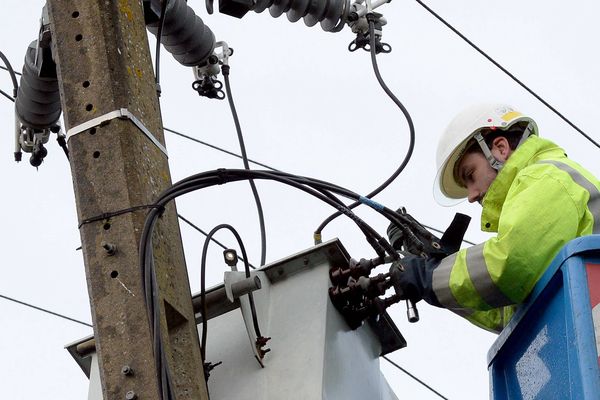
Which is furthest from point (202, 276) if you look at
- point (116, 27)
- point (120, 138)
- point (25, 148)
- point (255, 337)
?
point (25, 148)

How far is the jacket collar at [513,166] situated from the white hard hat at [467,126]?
0.78ft

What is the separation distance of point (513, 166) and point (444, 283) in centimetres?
58

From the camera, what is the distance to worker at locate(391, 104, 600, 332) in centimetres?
397

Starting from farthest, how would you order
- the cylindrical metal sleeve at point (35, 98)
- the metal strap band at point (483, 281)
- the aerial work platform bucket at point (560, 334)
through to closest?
the cylindrical metal sleeve at point (35, 98)
the metal strap band at point (483, 281)
the aerial work platform bucket at point (560, 334)

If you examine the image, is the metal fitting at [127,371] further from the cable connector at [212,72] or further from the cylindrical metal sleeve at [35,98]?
the cable connector at [212,72]

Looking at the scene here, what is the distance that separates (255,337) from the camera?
13.8 feet

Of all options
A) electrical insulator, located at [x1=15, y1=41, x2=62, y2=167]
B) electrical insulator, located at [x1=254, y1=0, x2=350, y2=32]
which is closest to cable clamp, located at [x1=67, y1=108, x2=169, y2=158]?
electrical insulator, located at [x1=15, y1=41, x2=62, y2=167]

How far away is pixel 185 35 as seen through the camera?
218 inches

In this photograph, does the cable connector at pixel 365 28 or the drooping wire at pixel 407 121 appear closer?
the drooping wire at pixel 407 121

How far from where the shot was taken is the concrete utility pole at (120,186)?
148 inches

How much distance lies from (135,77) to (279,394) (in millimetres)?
1053

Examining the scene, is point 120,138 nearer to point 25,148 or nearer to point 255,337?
point 255,337

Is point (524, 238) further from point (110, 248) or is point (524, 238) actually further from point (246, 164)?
point (246, 164)

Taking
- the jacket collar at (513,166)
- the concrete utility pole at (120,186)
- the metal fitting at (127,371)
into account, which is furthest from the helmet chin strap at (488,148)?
the metal fitting at (127,371)
